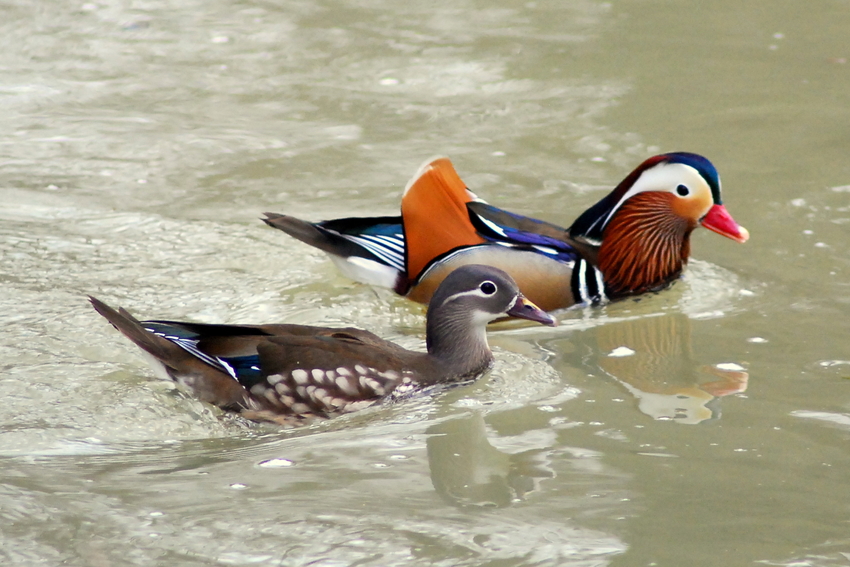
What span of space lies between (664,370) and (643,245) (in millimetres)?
1172

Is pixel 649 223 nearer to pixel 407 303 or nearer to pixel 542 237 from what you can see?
pixel 542 237

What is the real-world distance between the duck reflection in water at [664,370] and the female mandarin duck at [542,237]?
35 cm

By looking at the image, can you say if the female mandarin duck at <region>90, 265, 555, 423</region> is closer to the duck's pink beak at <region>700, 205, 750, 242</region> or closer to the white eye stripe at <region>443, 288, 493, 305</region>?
the white eye stripe at <region>443, 288, 493, 305</region>

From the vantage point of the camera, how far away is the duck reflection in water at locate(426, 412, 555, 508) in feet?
12.3

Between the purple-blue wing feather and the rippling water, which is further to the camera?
the purple-blue wing feather

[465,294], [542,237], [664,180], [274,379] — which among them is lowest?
[274,379]

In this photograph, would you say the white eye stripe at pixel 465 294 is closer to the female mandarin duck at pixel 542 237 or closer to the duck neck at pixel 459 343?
the duck neck at pixel 459 343

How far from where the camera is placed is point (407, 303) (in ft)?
19.4

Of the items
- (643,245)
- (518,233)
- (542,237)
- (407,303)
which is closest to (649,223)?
(643,245)

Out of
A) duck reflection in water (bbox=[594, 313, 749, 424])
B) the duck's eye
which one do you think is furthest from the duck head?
the duck's eye

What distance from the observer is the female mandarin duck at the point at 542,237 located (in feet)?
18.7

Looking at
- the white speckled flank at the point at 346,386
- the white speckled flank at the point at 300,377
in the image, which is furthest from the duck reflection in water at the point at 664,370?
the white speckled flank at the point at 300,377

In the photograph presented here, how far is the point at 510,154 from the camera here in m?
7.71

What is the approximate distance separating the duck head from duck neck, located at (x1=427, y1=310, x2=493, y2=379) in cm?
122
